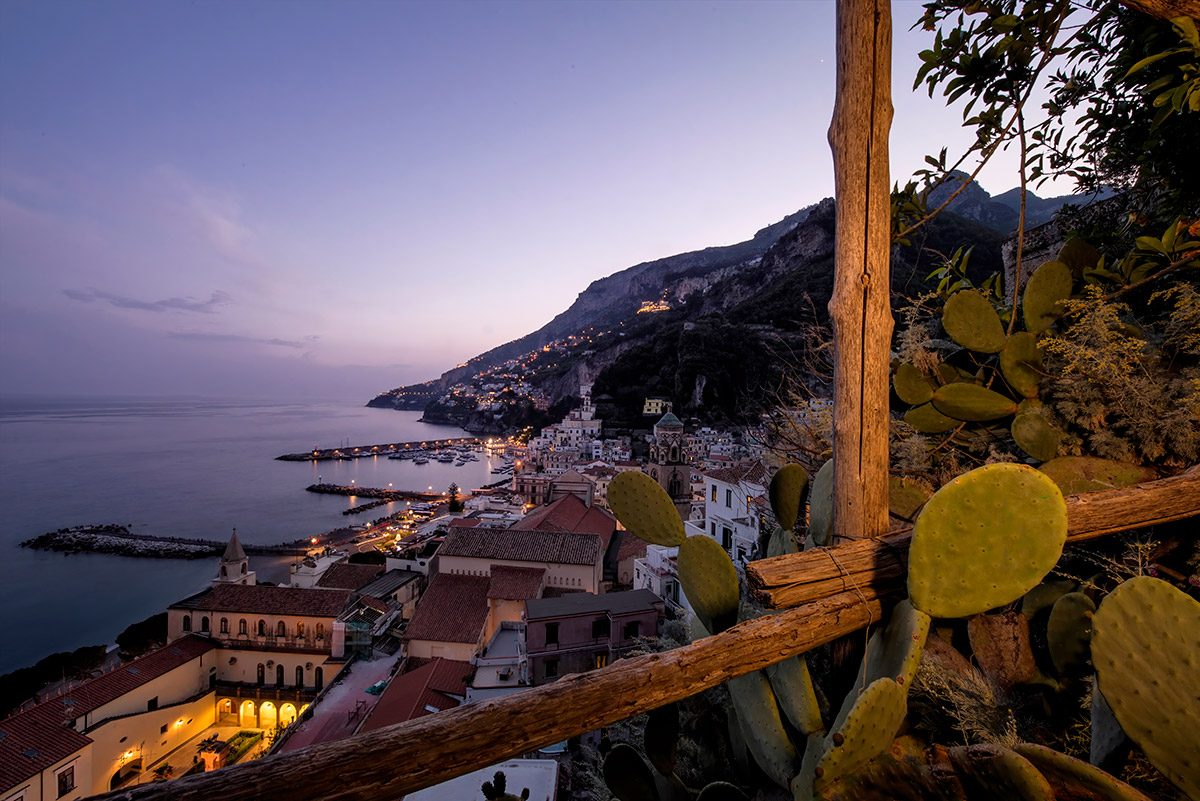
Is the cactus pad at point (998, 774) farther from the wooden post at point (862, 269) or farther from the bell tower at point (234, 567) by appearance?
the bell tower at point (234, 567)

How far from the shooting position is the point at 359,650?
1389 cm

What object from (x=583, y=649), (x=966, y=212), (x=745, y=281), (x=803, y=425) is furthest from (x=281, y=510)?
(x=966, y=212)

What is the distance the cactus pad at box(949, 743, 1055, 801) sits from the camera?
0.97 metres

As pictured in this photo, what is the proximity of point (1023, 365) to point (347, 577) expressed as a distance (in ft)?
70.4

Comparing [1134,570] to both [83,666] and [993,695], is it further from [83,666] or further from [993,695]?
[83,666]

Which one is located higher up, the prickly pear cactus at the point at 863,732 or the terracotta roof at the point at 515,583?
the prickly pear cactus at the point at 863,732

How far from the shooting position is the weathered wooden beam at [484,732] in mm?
787

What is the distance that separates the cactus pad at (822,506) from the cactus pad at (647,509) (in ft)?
1.79

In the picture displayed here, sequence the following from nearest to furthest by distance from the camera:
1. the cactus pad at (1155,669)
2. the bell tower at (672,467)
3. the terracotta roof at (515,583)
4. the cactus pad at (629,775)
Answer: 1. the cactus pad at (1155,669)
2. the cactus pad at (629,775)
3. the terracotta roof at (515,583)
4. the bell tower at (672,467)

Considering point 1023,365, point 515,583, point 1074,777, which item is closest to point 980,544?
point 1074,777

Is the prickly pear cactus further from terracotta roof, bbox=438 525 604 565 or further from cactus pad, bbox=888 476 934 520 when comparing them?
terracotta roof, bbox=438 525 604 565

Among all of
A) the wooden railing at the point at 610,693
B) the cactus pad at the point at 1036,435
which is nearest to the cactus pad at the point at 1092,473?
the cactus pad at the point at 1036,435

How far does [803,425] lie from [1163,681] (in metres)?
2.52

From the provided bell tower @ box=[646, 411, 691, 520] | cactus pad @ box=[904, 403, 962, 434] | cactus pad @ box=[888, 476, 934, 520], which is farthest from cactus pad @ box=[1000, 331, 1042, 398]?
bell tower @ box=[646, 411, 691, 520]
